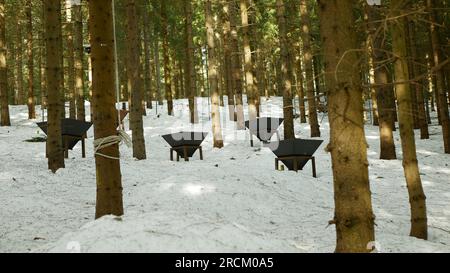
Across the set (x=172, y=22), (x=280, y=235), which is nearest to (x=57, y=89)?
(x=280, y=235)

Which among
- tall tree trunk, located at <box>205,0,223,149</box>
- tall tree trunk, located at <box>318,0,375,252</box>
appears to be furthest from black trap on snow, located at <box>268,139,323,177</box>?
tall tree trunk, located at <box>318,0,375,252</box>

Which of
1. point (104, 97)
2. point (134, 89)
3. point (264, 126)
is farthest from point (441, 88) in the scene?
point (104, 97)

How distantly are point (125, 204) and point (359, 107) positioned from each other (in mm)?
5011

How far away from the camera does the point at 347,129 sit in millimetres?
3857

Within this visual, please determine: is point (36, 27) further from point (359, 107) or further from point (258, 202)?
point (359, 107)

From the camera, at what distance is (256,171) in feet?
35.1

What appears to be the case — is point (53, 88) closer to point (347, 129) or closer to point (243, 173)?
point (243, 173)

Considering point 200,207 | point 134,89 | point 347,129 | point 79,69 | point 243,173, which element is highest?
point 79,69

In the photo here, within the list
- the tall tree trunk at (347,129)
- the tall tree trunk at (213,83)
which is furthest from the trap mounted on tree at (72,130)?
the tall tree trunk at (347,129)

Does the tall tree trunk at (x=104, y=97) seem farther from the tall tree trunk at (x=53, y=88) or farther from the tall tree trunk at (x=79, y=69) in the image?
the tall tree trunk at (x=79, y=69)

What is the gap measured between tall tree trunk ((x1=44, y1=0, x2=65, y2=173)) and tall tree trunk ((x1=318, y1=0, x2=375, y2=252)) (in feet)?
24.9

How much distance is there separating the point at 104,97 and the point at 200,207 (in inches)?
113

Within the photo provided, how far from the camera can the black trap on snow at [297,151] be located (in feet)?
37.3

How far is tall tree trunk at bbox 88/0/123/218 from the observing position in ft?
17.4
